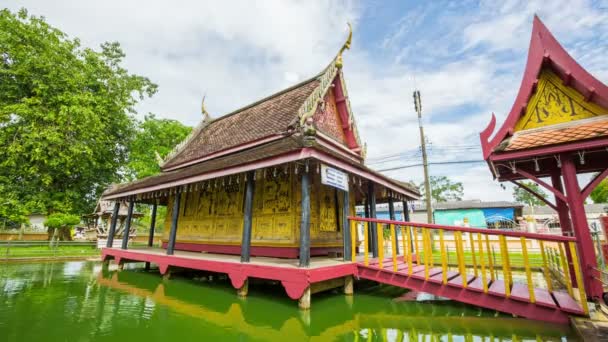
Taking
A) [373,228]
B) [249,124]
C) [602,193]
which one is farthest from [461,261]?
[602,193]

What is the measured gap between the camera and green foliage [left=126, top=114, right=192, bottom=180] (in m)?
22.5

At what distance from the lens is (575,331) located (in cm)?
353

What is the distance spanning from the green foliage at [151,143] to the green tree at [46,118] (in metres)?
2.89

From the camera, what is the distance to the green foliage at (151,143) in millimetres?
22453

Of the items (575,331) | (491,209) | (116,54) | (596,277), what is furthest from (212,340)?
(491,209)

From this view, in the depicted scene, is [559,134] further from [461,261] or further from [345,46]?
[345,46]

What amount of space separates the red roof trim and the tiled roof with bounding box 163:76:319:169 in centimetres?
470

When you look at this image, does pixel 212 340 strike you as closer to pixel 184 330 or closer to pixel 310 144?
pixel 184 330

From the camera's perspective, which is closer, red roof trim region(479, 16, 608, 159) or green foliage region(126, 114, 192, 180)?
red roof trim region(479, 16, 608, 159)

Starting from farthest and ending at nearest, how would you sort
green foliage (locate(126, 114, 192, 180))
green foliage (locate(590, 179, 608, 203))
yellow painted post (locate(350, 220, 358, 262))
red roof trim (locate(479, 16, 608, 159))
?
green foliage (locate(590, 179, 608, 203)) < green foliage (locate(126, 114, 192, 180)) < yellow painted post (locate(350, 220, 358, 262)) < red roof trim (locate(479, 16, 608, 159))

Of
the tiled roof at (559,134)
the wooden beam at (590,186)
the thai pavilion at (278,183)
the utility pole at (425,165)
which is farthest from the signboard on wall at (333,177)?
the utility pole at (425,165)

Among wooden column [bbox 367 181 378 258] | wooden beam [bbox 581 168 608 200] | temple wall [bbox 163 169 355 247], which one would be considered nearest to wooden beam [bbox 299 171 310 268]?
temple wall [bbox 163 169 355 247]

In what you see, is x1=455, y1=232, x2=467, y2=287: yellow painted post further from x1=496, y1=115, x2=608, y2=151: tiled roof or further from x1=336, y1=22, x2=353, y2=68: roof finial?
x1=336, y1=22, x2=353, y2=68: roof finial

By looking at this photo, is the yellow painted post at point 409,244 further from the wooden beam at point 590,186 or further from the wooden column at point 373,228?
the wooden beam at point 590,186
